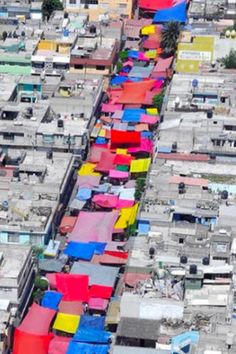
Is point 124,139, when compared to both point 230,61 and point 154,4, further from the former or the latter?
point 154,4

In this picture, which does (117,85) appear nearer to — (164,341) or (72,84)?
(72,84)

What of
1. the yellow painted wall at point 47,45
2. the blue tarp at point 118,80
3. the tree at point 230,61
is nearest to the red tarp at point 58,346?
the blue tarp at point 118,80

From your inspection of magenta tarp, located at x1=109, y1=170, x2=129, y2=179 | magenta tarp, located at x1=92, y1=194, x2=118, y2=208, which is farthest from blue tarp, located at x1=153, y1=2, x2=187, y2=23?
magenta tarp, located at x1=92, y1=194, x2=118, y2=208

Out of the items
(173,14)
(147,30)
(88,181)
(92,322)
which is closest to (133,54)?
(147,30)

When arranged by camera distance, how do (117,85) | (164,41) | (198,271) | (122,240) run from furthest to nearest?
1. (164,41)
2. (117,85)
3. (122,240)
4. (198,271)

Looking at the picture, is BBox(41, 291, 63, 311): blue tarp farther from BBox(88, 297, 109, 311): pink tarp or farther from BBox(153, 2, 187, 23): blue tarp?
BBox(153, 2, 187, 23): blue tarp

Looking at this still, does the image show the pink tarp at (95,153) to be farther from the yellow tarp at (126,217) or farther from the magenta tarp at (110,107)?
the yellow tarp at (126,217)

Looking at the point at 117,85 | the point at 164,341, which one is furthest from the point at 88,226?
the point at 117,85
